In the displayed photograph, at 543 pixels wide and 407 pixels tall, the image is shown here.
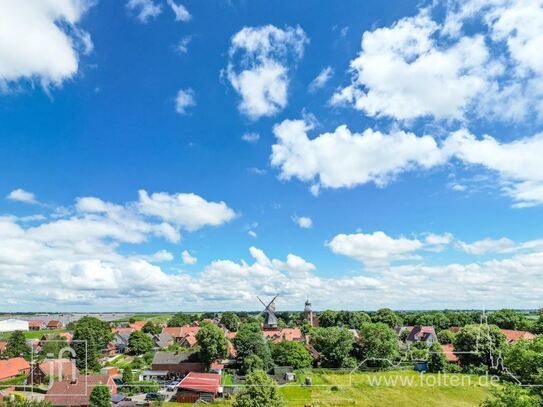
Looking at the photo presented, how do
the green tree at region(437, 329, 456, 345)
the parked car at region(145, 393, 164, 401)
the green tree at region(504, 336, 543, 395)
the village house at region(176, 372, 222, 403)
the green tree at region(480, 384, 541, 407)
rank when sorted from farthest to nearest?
1. the green tree at region(437, 329, 456, 345)
2. the village house at region(176, 372, 222, 403)
3. the parked car at region(145, 393, 164, 401)
4. the green tree at region(504, 336, 543, 395)
5. the green tree at region(480, 384, 541, 407)

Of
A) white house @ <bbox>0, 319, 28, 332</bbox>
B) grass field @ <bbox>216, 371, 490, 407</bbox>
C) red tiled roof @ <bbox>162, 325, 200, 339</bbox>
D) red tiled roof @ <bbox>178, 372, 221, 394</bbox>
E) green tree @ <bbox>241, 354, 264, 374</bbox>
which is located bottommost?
white house @ <bbox>0, 319, 28, 332</bbox>

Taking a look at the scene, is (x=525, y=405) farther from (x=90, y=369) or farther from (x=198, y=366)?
(x=90, y=369)

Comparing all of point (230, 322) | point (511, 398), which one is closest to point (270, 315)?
point (230, 322)

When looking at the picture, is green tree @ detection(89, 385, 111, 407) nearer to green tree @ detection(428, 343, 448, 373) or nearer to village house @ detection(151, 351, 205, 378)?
village house @ detection(151, 351, 205, 378)

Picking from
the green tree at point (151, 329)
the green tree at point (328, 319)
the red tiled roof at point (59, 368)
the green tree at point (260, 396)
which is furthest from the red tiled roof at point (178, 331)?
the green tree at point (260, 396)

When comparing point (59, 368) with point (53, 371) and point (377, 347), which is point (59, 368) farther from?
point (377, 347)

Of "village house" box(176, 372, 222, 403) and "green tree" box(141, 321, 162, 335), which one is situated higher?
"village house" box(176, 372, 222, 403)

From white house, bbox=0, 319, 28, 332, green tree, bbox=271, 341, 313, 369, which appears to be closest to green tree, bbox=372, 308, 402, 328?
green tree, bbox=271, 341, 313, 369
